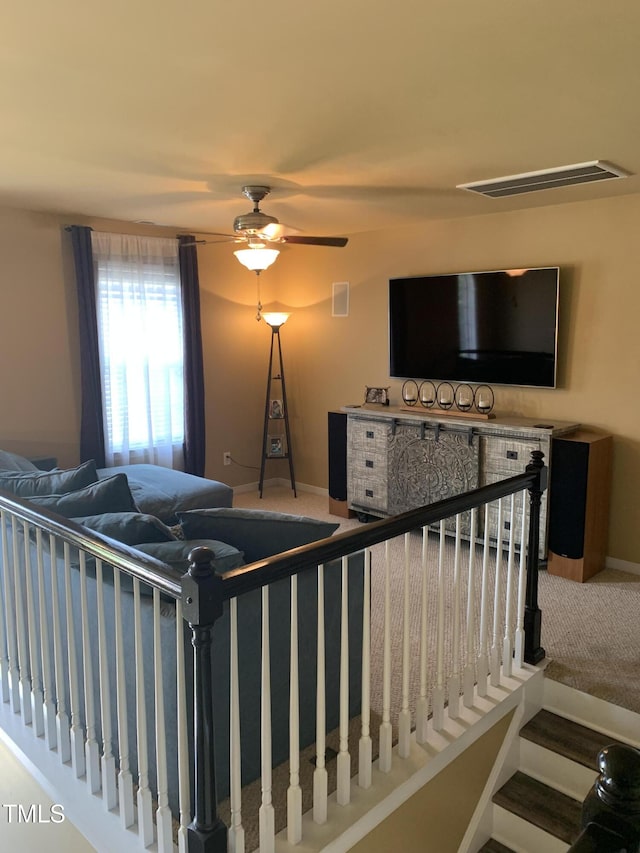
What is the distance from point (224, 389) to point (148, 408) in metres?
0.91

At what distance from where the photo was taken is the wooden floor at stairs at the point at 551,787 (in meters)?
2.50

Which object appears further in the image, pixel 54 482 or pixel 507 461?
pixel 507 461

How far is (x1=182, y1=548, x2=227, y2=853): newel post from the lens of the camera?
1.57 meters

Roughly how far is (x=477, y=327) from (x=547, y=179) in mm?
1423

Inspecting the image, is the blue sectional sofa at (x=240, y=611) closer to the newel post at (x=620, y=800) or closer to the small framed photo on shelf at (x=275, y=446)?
the newel post at (x=620, y=800)

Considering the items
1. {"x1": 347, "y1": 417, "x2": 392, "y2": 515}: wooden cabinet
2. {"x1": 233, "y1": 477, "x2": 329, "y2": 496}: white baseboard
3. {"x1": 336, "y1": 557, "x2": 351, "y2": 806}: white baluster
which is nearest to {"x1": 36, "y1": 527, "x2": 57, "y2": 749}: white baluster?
{"x1": 336, "y1": 557, "x2": 351, "y2": 806}: white baluster

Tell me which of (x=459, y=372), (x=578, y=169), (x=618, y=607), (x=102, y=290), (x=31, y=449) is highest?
(x=578, y=169)

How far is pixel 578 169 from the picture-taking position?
3.34 meters

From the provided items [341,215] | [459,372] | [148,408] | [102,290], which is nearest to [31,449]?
[148,408]

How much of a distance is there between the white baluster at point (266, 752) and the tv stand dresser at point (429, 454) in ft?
9.23

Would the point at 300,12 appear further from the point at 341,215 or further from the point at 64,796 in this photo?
the point at 341,215

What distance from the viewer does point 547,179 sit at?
11.6ft

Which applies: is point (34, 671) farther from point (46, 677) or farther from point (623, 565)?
point (623, 565)

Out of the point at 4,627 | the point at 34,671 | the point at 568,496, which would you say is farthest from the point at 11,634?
the point at 568,496
